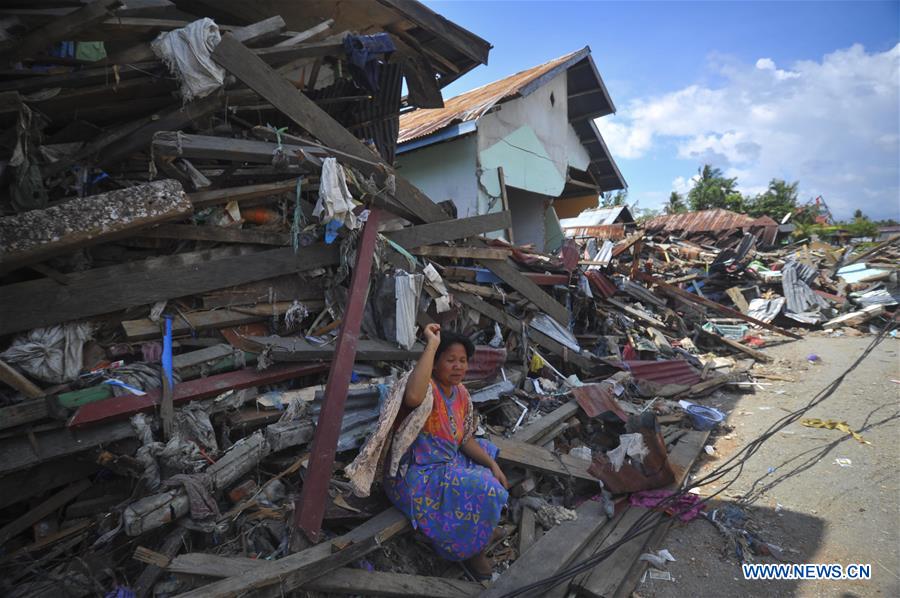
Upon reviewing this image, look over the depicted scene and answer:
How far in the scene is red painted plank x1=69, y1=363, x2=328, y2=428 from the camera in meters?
3.03

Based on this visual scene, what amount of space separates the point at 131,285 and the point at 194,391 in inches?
38.5

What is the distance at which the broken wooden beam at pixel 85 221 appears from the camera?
9.64 feet

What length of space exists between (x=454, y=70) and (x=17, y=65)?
183 inches

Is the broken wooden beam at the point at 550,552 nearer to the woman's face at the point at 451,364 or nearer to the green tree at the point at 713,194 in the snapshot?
the woman's face at the point at 451,364

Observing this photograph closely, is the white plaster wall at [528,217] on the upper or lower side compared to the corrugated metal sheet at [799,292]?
upper

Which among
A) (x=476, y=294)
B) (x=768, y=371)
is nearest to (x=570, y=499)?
(x=476, y=294)

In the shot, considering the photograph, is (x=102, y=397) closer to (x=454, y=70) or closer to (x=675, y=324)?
(x=454, y=70)

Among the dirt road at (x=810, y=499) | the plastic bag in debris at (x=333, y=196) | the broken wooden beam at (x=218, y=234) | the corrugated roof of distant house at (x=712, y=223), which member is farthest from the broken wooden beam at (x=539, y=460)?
the corrugated roof of distant house at (x=712, y=223)

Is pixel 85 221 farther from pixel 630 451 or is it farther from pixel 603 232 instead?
pixel 603 232

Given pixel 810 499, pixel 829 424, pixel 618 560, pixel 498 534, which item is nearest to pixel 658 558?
pixel 618 560

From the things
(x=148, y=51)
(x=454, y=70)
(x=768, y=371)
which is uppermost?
(x=454, y=70)

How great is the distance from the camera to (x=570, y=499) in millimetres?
4113

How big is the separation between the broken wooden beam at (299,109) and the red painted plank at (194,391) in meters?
2.10

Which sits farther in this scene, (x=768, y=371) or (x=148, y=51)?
(x=768, y=371)
